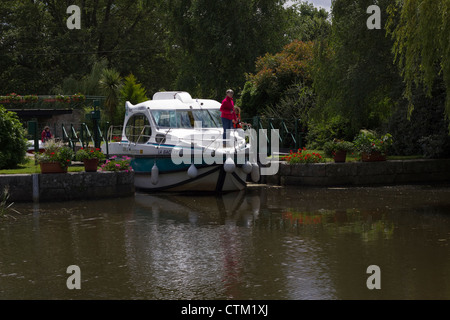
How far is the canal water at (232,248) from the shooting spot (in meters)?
7.65

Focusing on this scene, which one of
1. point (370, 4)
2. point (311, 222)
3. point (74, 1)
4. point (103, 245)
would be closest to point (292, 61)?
point (370, 4)

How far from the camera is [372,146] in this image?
722 inches

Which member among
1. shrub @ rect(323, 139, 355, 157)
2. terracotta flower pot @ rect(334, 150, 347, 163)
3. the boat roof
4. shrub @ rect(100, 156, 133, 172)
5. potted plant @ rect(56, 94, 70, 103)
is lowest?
shrub @ rect(100, 156, 133, 172)

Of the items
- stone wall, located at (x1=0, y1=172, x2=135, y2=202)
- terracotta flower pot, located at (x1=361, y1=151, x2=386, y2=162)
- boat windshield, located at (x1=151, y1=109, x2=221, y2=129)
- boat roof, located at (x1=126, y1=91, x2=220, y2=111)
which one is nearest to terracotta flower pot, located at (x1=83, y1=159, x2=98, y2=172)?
stone wall, located at (x1=0, y1=172, x2=135, y2=202)

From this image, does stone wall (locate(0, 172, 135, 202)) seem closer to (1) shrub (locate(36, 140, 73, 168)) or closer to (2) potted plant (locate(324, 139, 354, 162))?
(1) shrub (locate(36, 140, 73, 168))

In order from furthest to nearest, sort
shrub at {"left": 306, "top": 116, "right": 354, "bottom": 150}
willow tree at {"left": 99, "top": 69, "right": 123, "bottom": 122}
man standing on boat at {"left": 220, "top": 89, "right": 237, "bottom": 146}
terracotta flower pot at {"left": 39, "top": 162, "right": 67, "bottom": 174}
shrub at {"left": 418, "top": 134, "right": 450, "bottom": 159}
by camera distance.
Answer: willow tree at {"left": 99, "top": 69, "right": 123, "bottom": 122} < shrub at {"left": 306, "top": 116, "right": 354, "bottom": 150} < shrub at {"left": 418, "top": 134, "right": 450, "bottom": 159} < man standing on boat at {"left": 220, "top": 89, "right": 237, "bottom": 146} < terracotta flower pot at {"left": 39, "top": 162, "right": 67, "bottom": 174}

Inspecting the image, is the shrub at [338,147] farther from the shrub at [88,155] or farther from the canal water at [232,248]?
the shrub at [88,155]

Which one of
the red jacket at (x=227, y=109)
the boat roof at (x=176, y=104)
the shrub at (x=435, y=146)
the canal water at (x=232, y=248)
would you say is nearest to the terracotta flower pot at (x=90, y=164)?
the canal water at (x=232, y=248)

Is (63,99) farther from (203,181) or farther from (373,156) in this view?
(373,156)

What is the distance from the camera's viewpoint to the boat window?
58.8 feet

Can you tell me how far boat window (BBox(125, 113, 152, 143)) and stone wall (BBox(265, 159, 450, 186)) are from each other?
3.84 meters

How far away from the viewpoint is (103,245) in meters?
10.2
